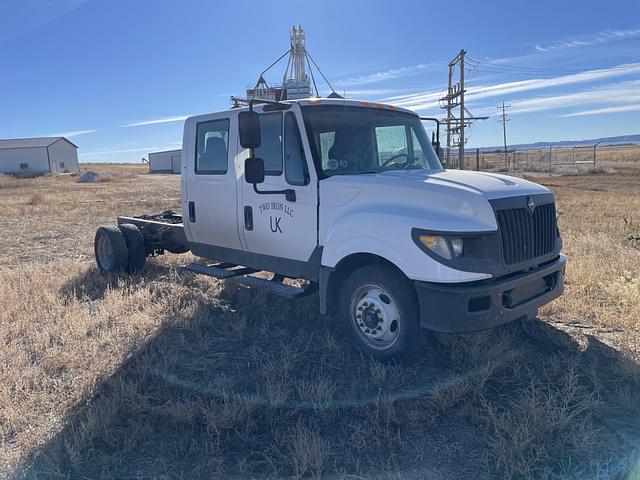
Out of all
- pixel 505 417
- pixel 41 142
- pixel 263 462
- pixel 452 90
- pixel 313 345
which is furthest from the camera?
pixel 41 142

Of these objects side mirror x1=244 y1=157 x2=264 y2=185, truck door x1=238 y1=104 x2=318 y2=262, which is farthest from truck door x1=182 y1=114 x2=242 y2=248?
side mirror x1=244 y1=157 x2=264 y2=185

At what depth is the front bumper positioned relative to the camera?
3.85 metres

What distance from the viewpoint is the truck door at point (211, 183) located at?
584 cm

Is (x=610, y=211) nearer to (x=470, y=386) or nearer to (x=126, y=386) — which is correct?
(x=470, y=386)

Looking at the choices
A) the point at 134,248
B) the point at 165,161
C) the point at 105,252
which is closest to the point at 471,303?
the point at 134,248

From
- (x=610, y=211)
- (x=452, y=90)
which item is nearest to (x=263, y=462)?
(x=610, y=211)

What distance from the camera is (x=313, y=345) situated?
Result: 4.99 metres

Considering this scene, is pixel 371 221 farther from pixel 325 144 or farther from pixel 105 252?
pixel 105 252

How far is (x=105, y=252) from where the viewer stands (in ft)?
26.3

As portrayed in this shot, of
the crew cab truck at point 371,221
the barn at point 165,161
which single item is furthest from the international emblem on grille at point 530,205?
the barn at point 165,161

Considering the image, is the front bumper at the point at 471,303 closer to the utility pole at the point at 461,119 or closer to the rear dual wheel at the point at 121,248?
the rear dual wheel at the point at 121,248

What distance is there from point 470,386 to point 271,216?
2.63m

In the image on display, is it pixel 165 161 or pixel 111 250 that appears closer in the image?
pixel 111 250

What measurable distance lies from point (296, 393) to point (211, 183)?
9.85 ft
